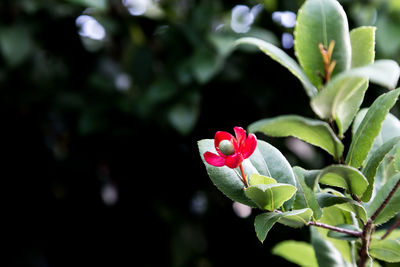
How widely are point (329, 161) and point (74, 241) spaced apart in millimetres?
875

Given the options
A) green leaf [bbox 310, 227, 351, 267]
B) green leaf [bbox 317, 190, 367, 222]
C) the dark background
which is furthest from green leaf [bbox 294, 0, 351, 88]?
the dark background

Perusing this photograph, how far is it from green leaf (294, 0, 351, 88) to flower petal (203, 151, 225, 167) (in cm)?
13

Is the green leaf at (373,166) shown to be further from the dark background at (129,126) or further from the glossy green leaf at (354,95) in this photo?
the dark background at (129,126)

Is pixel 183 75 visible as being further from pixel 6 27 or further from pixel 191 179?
pixel 6 27

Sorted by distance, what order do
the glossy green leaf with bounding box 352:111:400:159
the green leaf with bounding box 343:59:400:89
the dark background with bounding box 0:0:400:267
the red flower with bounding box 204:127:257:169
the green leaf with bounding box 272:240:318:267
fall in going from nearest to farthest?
the green leaf with bounding box 343:59:400:89, the red flower with bounding box 204:127:257:169, the glossy green leaf with bounding box 352:111:400:159, the green leaf with bounding box 272:240:318:267, the dark background with bounding box 0:0:400:267

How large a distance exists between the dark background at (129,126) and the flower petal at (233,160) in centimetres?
92

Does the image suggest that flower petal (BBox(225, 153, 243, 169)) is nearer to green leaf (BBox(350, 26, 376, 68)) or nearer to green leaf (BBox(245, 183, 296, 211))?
green leaf (BBox(245, 183, 296, 211))

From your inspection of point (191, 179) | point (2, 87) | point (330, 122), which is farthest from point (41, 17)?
point (330, 122)

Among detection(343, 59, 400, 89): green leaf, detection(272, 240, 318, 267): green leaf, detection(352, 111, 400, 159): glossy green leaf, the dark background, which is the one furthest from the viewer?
the dark background

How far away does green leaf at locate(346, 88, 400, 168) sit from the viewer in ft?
1.38

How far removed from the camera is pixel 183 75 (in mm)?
1360

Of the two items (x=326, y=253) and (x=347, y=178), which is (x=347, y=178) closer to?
(x=347, y=178)

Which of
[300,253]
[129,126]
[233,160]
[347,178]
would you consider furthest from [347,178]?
[129,126]

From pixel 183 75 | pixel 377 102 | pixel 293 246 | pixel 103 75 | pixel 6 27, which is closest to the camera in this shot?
pixel 377 102
